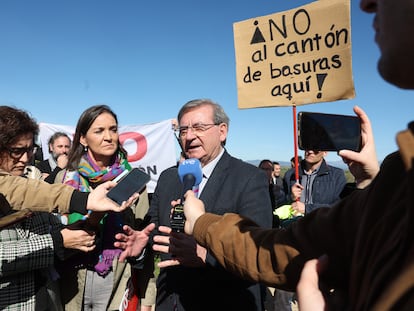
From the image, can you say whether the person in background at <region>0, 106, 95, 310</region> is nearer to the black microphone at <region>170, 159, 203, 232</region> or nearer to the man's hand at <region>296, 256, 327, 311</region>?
the black microphone at <region>170, 159, 203, 232</region>

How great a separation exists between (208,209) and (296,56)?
86.1 inches

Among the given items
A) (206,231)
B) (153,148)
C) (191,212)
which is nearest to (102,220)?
(191,212)

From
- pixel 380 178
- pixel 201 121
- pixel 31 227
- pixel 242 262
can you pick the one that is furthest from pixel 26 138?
pixel 380 178

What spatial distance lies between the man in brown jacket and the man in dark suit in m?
0.59

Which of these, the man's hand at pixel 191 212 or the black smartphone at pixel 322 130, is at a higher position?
the black smartphone at pixel 322 130

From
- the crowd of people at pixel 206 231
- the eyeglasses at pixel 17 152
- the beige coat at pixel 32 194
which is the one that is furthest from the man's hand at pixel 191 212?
the eyeglasses at pixel 17 152

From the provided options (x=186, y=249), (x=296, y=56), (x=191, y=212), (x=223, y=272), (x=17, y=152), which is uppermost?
(x=296, y=56)

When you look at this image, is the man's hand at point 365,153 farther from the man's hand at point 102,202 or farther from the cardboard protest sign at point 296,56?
the cardboard protest sign at point 296,56

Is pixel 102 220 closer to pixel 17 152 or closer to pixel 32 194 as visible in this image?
pixel 32 194

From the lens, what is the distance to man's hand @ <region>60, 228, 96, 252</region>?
2.17m

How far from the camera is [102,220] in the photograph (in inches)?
103

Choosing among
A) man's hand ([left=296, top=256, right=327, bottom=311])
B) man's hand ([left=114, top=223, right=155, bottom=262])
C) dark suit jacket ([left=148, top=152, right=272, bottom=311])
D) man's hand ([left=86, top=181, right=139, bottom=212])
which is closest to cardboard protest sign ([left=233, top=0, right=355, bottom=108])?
dark suit jacket ([left=148, top=152, right=272, bottom=311])

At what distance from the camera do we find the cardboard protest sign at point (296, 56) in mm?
3225

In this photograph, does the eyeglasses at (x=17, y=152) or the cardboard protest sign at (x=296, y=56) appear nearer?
the eyeglasses at (x=17, y=152)
